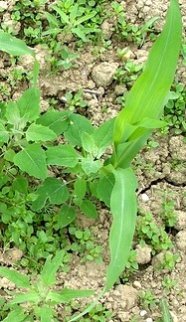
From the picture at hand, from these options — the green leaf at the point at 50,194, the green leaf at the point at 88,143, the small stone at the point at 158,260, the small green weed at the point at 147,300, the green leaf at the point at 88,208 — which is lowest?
the small green weed at the point at 147,300

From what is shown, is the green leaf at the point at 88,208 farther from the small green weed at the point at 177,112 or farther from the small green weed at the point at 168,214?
the small green weed at the point at 177,112

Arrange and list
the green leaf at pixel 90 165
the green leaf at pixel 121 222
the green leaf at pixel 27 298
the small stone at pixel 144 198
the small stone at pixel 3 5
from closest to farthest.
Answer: the green leaf at pixel 121 222, the green leaf at pixel 27 298, the green leaf at pixel 90 165, the small stone at pixel 144 198, the small stone at pixel 3 5

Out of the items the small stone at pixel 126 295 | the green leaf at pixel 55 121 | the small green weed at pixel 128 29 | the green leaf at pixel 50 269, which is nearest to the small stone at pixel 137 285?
the small stone at pixel 126 295

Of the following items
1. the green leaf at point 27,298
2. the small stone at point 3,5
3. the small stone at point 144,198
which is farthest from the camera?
the small stone at point 3,5

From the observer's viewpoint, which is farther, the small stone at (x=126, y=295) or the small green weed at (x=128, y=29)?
the small green weed at (x=128, y=29)

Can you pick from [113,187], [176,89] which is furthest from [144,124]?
[176,89]

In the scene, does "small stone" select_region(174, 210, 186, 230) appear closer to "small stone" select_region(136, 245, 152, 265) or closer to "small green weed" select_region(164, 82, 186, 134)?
"small stone" select_region(136, 245, 152, 265)
